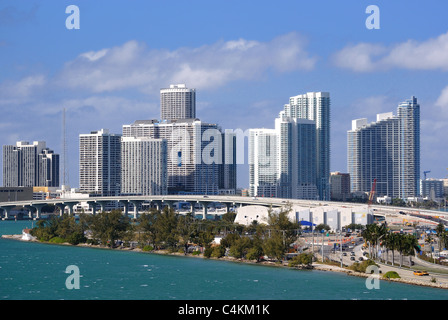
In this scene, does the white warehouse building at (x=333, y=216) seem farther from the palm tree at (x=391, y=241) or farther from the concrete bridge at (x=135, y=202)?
the palm tree at (x=391, y=241)

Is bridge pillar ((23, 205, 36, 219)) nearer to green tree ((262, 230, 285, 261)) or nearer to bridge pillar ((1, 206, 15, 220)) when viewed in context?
bridge pillar ((1, 206, 15, 220))

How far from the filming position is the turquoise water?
5316 cm

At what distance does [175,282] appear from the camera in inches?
2360

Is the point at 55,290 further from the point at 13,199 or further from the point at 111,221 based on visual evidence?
the point at 13,199

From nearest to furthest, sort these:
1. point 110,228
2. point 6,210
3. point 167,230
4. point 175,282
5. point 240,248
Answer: point 175,282 → point 240,248 → point 167,230 → point 110,228 → point 6,210

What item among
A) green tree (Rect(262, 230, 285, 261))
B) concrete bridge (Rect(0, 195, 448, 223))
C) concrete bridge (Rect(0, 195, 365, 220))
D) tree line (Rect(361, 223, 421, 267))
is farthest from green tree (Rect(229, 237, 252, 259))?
concrete bridge (Rect(0, 195, 365, 220))

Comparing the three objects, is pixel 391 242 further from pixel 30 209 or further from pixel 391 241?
pixel 30 209

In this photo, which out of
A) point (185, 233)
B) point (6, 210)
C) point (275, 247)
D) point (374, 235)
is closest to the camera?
point (374, 235)

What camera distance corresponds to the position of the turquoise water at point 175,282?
2093 inches

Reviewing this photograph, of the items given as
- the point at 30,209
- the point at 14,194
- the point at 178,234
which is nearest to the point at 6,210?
the point at 30,209

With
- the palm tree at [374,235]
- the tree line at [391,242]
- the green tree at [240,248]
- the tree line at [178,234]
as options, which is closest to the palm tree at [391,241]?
the tree line at [391,242]

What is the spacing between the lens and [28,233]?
354ft
